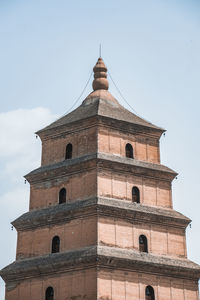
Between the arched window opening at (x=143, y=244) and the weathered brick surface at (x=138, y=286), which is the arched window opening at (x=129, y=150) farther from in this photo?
the weathered brick surface at (x=138, y=286)

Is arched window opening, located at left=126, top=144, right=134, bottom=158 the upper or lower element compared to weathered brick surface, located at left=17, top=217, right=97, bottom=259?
upper

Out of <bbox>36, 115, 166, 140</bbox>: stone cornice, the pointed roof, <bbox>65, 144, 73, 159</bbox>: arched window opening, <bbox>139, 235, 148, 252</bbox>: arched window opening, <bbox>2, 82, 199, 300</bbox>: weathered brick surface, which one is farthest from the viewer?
the pointed roof

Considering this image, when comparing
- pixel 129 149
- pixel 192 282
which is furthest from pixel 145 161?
pixel 192 282

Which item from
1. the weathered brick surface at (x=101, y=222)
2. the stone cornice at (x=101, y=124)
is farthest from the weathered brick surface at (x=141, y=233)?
the stone cornice at (x=101, y=124)

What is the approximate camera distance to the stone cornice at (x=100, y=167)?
110 ft

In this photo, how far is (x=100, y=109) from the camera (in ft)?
116

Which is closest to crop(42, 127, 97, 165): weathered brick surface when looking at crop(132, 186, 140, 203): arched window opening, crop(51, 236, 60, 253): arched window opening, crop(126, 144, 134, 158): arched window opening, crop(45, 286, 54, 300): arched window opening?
crop(126, 144, 134, 158): arched window opening

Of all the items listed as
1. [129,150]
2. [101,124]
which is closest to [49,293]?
[129,150]

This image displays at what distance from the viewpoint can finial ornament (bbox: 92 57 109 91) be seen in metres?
38.6

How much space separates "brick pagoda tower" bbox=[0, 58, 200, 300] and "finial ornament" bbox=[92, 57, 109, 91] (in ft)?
7.58

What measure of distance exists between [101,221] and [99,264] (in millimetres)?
2079

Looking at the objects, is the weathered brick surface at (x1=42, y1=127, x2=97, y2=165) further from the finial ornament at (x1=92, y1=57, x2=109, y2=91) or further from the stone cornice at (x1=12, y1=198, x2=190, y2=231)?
the finial ornament at (x1=92, y1=57, x2=109, y2=91)

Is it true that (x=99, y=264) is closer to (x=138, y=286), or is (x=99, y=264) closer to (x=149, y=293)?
(x=138, y=286)

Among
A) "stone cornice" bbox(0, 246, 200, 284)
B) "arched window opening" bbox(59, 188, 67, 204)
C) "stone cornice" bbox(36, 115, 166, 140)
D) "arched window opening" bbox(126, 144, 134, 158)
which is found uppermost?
"stone cornice" bbox(36, 115, 166, 140)
